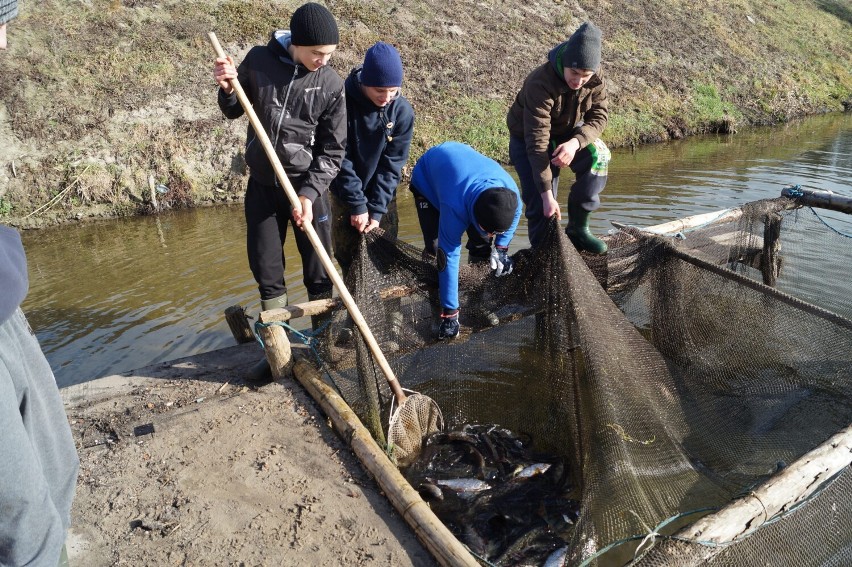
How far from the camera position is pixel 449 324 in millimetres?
4773

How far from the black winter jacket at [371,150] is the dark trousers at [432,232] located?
0.34 metres

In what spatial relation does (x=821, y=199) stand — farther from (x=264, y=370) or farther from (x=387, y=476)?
(x=264, y=370)

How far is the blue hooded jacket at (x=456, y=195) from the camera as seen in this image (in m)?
4.47

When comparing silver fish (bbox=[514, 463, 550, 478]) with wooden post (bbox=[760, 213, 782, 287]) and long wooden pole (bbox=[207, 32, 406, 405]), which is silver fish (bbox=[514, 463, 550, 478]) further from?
wooden post (bbox=[760, 213, 782, 287])

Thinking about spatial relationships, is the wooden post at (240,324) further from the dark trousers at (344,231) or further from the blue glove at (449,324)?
the blue glove at (449,324)

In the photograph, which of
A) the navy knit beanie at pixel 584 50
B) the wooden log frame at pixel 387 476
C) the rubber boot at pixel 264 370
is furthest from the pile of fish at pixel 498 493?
the navy knit beanie at pixel 584 50

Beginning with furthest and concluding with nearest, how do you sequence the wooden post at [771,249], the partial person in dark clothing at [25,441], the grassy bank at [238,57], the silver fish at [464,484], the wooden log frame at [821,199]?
the grassy bank at [238,57] < the wooden post at [771,249] < the wooden log frame at [821,199] < the silver fish at [464,484] < the partial person in dark clothing at [25,441]

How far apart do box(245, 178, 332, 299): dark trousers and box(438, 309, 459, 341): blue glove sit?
3.47 feet

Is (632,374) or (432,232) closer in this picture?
(632,374)

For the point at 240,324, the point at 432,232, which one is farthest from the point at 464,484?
the point at 240,324

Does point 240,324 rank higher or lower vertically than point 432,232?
lower

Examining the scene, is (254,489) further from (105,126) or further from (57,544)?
(105,126)

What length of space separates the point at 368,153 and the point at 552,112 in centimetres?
155

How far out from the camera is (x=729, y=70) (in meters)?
21.8
